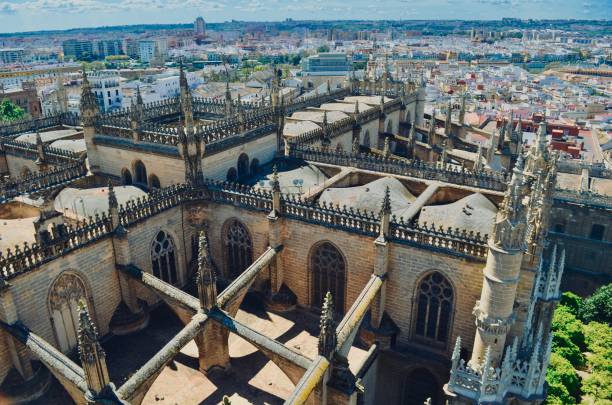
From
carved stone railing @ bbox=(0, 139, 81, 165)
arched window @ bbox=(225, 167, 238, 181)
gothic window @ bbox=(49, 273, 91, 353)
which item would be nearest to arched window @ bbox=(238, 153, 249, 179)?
arched window @ bbox=(225, 167, 238, 181)

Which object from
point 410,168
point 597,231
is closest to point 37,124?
point 410,168

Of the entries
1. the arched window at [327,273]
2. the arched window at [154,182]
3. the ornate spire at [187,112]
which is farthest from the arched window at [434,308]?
the arched window at [154,182]

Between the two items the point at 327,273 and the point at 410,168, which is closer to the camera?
the point at 327,273

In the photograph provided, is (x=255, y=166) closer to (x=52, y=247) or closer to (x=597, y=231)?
(x=52, y=247)

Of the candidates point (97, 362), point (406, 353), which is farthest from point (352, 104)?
point (97, 362)

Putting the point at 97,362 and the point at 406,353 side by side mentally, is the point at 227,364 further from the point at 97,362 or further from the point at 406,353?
the point at 406,353

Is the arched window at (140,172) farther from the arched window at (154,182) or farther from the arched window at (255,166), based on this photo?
the arched window at (255,166)
